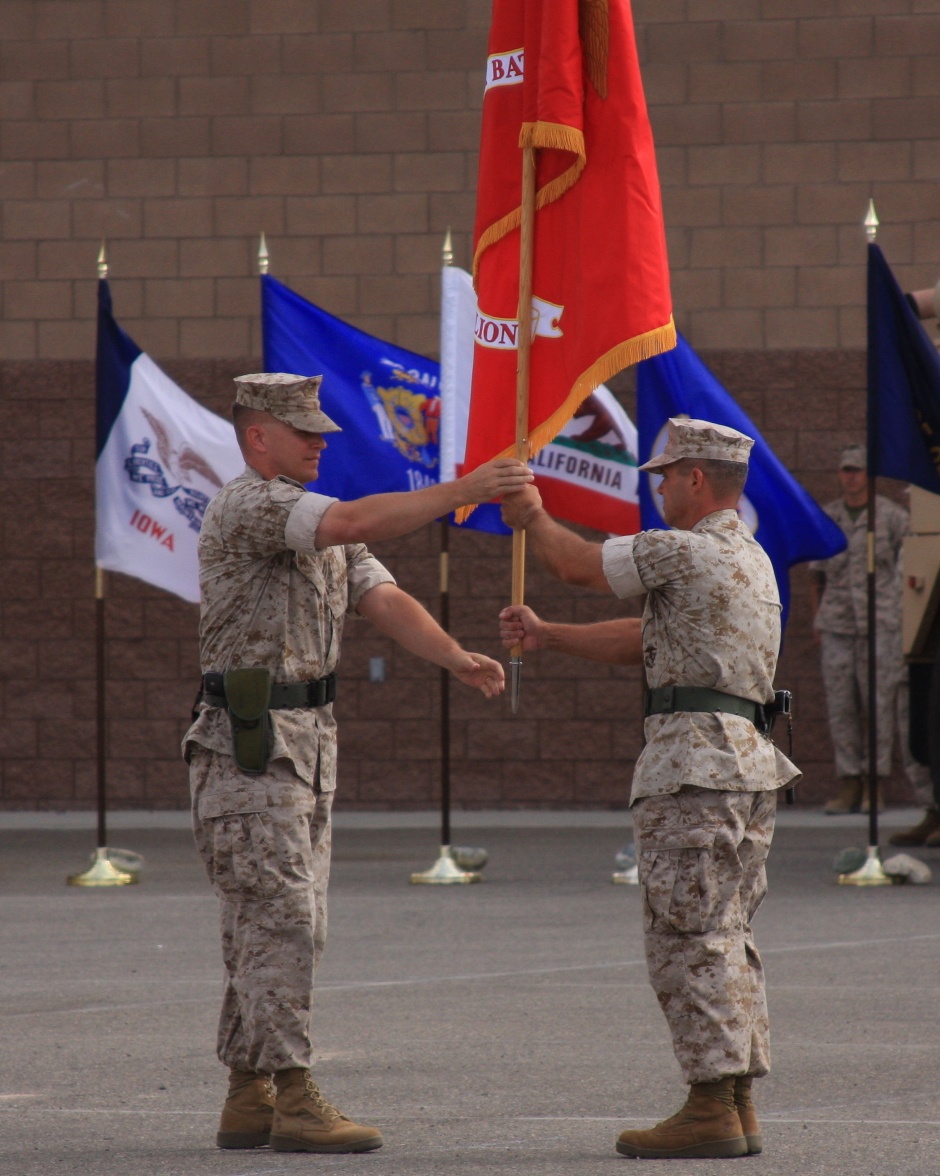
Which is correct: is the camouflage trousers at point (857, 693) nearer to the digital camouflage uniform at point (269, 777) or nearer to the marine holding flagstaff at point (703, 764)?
the marine holding flagstaff at point (703, 764)

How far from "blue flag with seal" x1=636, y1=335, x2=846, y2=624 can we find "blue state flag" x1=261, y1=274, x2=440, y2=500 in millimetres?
1247

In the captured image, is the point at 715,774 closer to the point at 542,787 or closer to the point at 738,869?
the point at 738,869

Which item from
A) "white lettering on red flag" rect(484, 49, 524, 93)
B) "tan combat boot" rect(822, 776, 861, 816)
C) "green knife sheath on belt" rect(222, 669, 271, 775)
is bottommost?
"tan combat boot" rect(822, 776, 861, 816)

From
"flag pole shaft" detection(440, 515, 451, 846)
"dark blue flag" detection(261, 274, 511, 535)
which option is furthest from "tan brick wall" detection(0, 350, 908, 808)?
"dark blue flag" detection(261, 274, 511, 535)

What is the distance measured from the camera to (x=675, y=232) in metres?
15.6

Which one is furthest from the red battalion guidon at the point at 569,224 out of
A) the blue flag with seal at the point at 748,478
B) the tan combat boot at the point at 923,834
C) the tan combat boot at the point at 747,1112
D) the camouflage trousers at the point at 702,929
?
the tan combat boot at the point at 923,834

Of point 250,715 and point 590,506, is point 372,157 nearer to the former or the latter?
point 590,506

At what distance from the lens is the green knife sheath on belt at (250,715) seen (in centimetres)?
566

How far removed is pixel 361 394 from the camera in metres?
11.8

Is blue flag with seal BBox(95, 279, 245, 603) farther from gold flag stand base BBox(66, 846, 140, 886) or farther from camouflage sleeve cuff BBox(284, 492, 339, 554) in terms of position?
camouflage sleeve cuff BBox(284, 492, 339, 554)

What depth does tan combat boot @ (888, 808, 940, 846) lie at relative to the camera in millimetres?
12969

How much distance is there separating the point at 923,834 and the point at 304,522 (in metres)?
8.25

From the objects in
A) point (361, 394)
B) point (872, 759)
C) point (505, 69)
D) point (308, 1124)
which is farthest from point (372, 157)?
point (308, 1124)

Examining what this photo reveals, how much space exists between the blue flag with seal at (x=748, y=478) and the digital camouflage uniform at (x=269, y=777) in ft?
18.2
